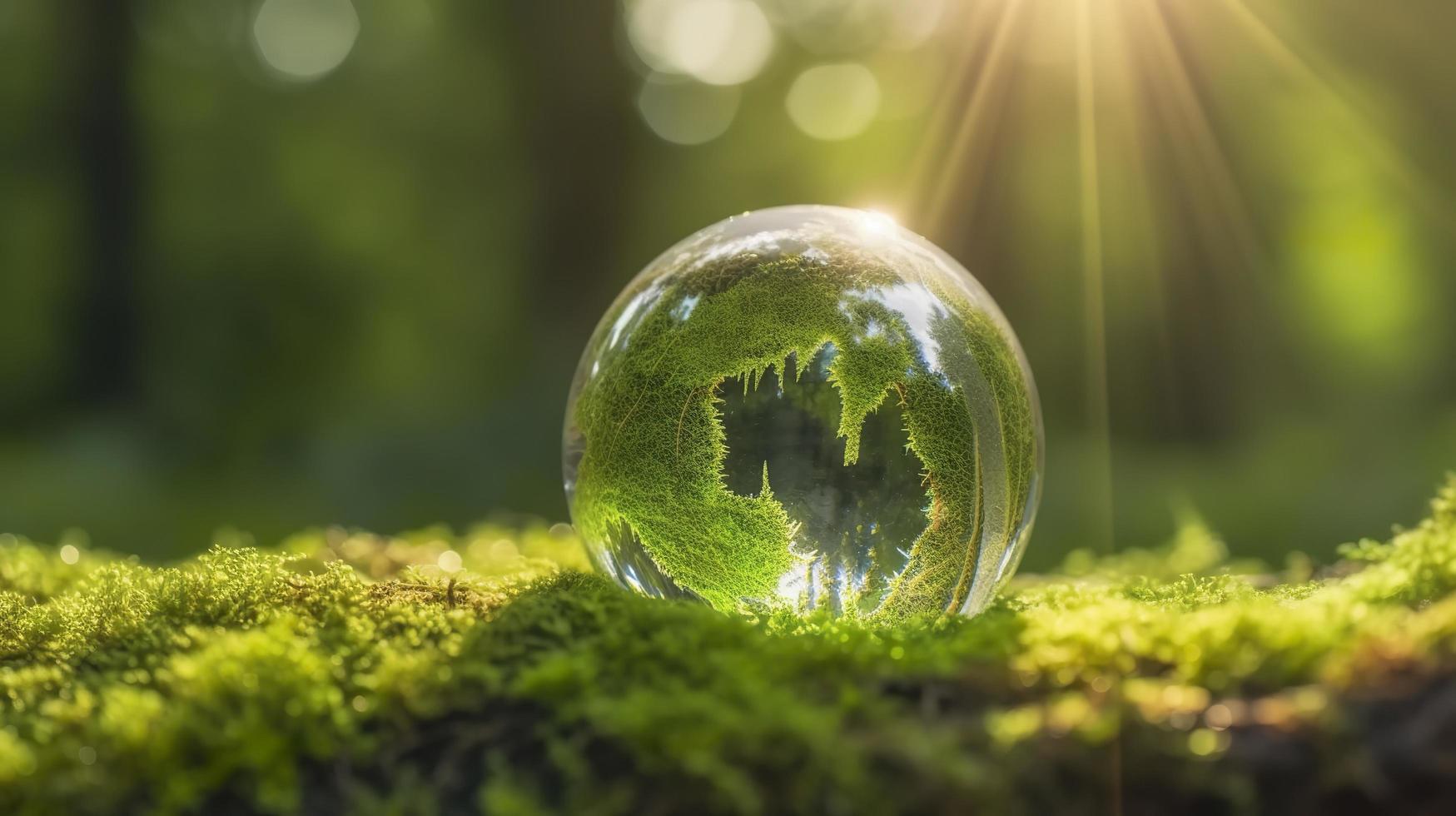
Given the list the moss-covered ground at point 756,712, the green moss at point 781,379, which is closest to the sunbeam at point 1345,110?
the moss-covered ground at point 756,712

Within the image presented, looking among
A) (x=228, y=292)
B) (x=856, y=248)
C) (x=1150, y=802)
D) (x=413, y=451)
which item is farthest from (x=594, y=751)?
(x=228, y=292)

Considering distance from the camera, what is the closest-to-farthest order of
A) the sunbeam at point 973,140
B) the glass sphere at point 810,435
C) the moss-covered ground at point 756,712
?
the moss-covered ground at point 756,712 → the glass sphere at point 810,435 → the sunbeam at point 973,140

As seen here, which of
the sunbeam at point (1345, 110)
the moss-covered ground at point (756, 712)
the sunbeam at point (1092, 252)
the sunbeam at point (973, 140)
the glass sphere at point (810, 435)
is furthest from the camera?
the sunbeam at point (973, 140)

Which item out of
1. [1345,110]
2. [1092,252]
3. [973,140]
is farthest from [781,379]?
[973,140]

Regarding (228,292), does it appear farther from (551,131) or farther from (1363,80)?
(1363,80)

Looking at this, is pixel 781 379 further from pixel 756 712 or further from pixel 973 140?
pixel 973 140

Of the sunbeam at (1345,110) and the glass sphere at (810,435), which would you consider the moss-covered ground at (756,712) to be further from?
the sunbeam at (1345,110)
